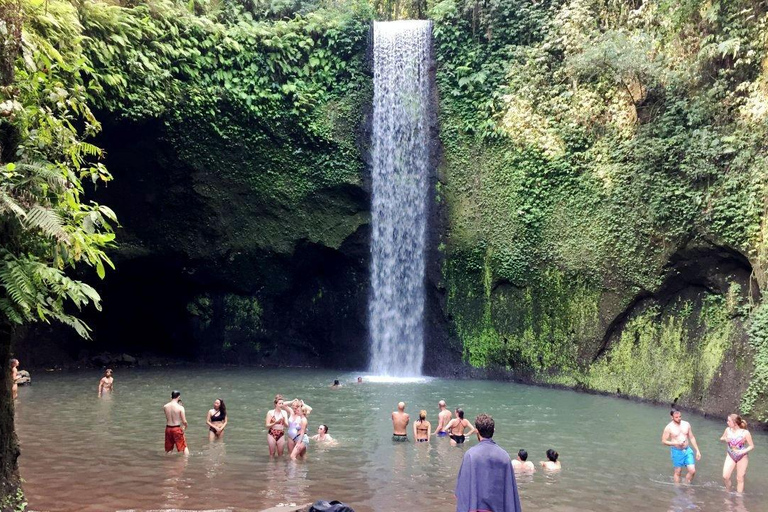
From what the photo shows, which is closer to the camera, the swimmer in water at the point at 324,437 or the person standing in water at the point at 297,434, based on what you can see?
the person standing in water at the point at 297,434

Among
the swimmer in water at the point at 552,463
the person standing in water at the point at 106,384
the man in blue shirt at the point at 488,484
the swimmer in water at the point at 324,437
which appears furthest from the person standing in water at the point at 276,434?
the person standing in water at the point at 106,384

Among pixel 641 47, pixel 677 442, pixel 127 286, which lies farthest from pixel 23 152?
pixel 127 286

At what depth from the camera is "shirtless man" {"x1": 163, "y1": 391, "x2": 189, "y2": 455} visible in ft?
40.2

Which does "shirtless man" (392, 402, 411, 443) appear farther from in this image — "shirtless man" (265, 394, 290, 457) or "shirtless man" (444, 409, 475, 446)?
"shirtless man" (265, 394, 290, 457)

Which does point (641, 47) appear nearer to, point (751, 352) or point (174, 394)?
point (751, 352)

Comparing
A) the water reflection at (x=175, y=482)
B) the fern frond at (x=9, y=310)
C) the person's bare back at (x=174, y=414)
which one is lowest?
the water reflection at (x=175, y=482)

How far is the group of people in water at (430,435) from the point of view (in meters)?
11.3

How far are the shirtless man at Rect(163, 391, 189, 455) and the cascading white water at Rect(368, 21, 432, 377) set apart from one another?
12497mm

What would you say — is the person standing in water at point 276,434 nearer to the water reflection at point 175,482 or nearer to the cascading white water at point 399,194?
the water reflection at point 175,482

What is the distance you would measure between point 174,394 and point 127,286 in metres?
13.9

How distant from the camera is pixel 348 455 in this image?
506 inches

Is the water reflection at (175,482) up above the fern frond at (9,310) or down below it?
below

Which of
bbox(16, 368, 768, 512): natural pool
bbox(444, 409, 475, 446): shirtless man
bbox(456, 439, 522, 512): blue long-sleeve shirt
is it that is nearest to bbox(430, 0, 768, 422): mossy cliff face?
bbox(16, 368, 768, 512): natural pool

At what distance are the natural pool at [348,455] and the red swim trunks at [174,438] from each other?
0.16m
